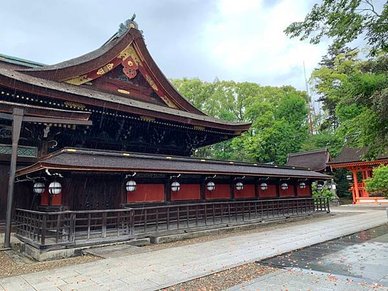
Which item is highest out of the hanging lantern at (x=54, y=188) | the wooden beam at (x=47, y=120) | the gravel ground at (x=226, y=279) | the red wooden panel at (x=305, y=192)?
the wooden beam at (x=47, y=120)

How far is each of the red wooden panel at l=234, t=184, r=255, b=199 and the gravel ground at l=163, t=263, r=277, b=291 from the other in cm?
783

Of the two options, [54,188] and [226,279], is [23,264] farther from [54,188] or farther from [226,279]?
[226,279]

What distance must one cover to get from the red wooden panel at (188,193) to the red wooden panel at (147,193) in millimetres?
656

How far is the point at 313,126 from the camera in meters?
46.9

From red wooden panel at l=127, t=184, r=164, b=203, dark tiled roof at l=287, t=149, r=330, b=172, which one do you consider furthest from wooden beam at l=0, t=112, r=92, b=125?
dark tiled roof at l=287, t=149, r=330, b=172

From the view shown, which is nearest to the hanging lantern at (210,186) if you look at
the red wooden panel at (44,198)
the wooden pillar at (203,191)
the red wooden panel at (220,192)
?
the wooden pillar at (203,191)

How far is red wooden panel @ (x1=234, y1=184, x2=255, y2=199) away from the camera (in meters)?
14.1

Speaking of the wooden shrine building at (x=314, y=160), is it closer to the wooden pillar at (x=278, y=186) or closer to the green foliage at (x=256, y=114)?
the green foliage at (x=256, y=114)

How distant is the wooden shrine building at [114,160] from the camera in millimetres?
8664

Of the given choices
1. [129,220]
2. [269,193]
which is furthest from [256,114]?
[129,220]

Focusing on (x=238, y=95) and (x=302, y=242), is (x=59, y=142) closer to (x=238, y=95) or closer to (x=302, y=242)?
(x=302, y=242)

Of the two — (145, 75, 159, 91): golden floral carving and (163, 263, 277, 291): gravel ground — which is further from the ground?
(145, 75, 159, 91): golden floral carving

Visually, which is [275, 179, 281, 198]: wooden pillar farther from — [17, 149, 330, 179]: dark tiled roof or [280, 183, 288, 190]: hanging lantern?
[17, 149, 330, 179]: dark tiled roof

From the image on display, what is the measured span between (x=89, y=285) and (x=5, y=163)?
6773 millimetres
